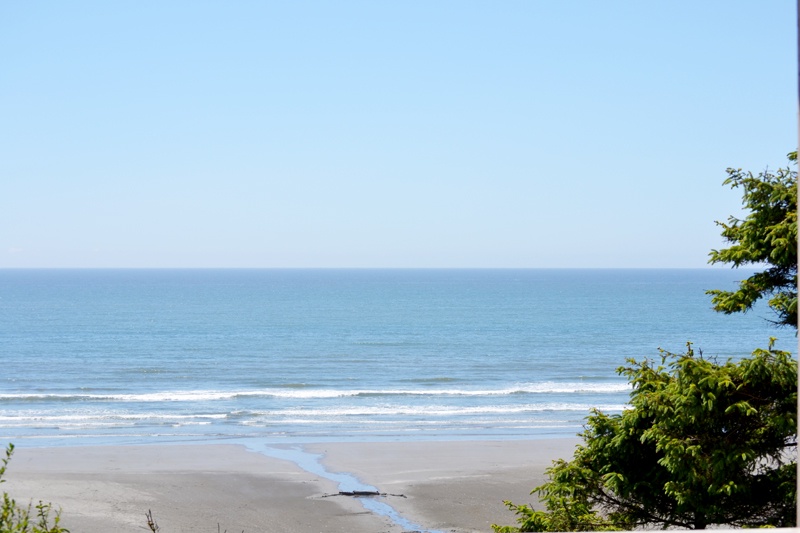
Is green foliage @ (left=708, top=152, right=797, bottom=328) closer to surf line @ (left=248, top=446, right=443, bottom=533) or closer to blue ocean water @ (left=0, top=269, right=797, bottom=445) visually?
blue ocean water @ (left=0, top=269, right=797, bottom=445)

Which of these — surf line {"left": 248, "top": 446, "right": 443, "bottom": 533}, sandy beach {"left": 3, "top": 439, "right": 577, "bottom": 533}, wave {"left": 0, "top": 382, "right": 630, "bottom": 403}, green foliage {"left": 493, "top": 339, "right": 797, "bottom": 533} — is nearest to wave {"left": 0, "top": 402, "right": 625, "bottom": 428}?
wave {"left": 0, "top": 382, "right": 630, "bottom": 403}

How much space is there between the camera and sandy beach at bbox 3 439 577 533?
6.67 metres

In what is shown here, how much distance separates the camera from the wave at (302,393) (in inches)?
523

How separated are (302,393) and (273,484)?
20.4ft

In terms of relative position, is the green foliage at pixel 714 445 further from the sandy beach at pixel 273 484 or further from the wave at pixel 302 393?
the wave at pixel 302 393

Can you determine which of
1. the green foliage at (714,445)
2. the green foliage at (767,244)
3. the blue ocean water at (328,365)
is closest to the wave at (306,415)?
the blue ocean water at (328,365)

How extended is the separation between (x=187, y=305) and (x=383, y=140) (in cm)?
2713

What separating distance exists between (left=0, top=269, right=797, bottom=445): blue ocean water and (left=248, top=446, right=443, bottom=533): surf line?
0.88 metres

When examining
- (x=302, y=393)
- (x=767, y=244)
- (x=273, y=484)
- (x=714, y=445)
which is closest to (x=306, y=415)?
(x=302, y=393)

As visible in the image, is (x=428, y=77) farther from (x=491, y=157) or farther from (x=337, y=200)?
(x=337, y=200)

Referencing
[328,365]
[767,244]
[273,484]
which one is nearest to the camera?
[767,244]

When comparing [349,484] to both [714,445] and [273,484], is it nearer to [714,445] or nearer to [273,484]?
[273,484]

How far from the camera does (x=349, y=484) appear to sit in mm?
7832

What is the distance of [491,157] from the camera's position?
16891 millimetres
